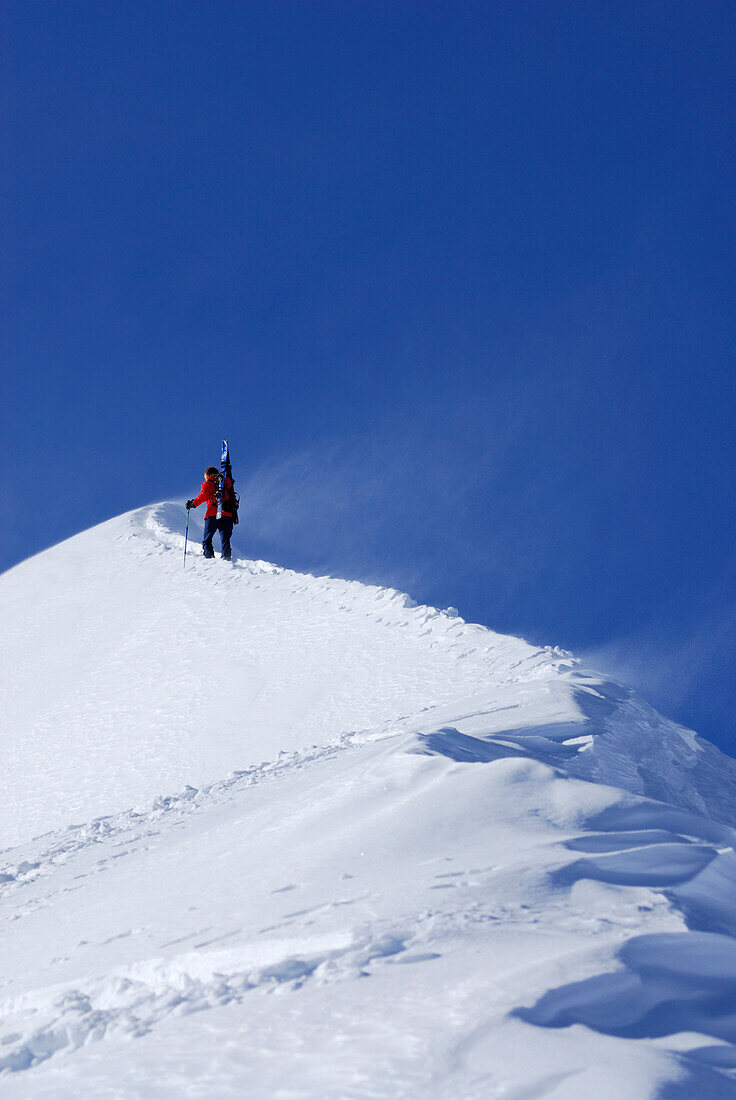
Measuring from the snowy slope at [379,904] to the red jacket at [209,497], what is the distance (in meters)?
7.13

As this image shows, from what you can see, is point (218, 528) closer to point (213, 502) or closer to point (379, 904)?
point (213, 502)

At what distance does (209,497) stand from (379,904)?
1325 cm

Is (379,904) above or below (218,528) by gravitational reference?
below

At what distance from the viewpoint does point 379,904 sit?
354cm

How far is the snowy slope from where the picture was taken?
257cm

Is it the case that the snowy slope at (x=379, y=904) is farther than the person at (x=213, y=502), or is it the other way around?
the person at (x=213, y=502)

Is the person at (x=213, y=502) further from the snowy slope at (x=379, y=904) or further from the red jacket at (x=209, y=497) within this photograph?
the snowy slope at (x=379, y=904)

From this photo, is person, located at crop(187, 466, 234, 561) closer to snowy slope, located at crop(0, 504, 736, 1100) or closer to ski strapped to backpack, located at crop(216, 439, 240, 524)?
ski strapped to backpack, located at crop(216, 439, 240, 524)

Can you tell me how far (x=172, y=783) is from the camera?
804 centimetres

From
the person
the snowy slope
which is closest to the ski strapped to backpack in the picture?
the person

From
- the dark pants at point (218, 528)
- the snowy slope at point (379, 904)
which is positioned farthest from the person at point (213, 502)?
the snowy slope at point (379, 904)

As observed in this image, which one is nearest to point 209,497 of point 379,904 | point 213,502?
point 213,502

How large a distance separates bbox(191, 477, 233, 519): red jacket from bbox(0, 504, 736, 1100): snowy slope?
7127 mm

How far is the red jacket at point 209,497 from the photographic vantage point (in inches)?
637
